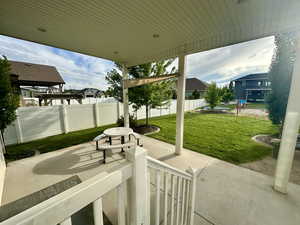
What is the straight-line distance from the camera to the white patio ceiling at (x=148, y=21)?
6.53 ft

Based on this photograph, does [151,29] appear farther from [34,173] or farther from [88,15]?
[34,173]

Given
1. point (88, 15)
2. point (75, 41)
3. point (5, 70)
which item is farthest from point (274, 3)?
point (5, 70)

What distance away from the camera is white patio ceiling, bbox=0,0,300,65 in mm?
1990

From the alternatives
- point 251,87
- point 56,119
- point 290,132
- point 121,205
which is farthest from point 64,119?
point 251,87

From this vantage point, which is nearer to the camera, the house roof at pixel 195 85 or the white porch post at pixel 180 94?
the white porch post at pixel 180 94

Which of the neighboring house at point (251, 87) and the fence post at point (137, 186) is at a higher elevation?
the neighboring house at point (251, 87)

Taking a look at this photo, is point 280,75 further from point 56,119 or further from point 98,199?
point 56,119

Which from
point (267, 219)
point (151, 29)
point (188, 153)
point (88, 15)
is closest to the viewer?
point (267, 219)

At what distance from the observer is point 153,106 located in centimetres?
673

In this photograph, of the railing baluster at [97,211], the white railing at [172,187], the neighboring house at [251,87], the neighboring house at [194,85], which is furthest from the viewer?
the neighboring house at [194,85]

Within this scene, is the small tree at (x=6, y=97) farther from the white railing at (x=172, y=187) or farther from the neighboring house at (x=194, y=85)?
the neighboring house at (x=194, y=85)

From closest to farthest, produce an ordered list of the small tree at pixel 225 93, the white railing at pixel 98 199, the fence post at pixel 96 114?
Answer: the white railing at pixel 98 199
the fence post at pixel 96 114
the small tree at pixel 225 93

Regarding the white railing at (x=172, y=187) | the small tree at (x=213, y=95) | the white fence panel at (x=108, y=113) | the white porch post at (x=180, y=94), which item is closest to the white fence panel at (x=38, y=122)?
the white fence panel at (x=108, y=113)

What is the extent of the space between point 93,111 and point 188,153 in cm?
558
